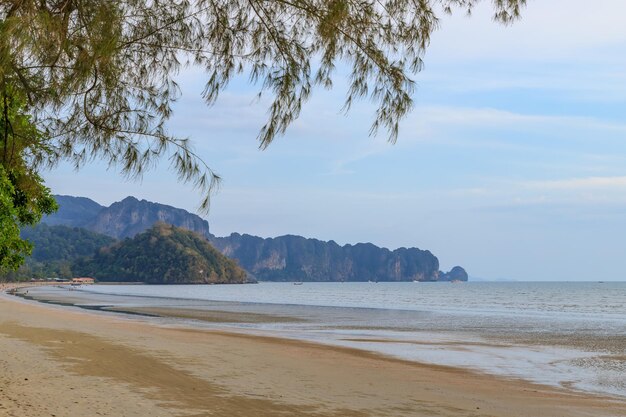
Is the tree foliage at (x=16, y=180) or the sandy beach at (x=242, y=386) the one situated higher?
the tree foliage at (x=16, y=180)

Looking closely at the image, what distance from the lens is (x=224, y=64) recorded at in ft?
24.0

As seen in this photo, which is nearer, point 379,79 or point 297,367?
point 379,79

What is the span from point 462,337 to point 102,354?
1844cm

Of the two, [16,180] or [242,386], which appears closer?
[16,180]

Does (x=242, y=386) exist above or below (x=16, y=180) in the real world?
below

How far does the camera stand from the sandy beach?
11.2 m

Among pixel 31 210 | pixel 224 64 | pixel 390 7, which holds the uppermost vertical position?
pixel 390 7

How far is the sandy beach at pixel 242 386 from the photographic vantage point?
36.8ft

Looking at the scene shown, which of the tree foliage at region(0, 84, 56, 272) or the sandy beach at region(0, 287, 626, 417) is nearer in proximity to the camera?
the tree foliage at region(0, 84, 56, 272)

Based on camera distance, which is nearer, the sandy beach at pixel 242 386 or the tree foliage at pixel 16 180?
the tree foliage at pixel 16 180

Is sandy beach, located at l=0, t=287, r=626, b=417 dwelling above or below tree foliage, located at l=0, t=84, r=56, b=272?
below

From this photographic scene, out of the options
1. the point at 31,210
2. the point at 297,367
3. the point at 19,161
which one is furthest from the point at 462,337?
the point at 19,161

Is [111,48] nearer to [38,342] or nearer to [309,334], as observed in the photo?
[38,342]

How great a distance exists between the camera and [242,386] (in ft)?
45.4
